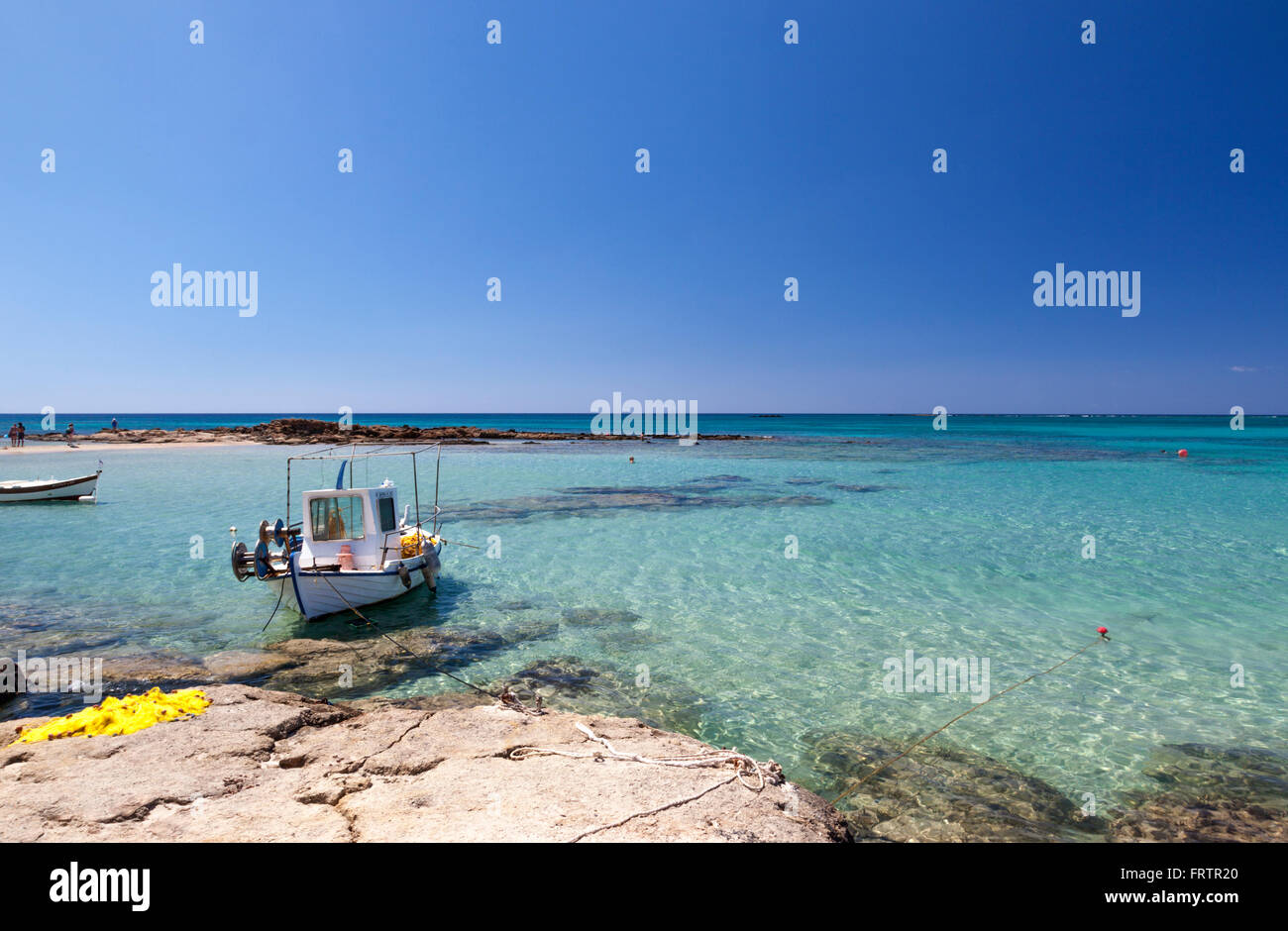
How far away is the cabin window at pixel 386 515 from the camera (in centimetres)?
1448

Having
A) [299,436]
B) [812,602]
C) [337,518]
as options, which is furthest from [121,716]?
[299,436]

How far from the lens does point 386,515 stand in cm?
1470

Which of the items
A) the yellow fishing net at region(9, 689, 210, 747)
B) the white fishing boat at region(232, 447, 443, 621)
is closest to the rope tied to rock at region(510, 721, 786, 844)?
the yellow fishing net at region(9, 689, 210, 747)

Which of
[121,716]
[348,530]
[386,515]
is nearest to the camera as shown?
[121,716]

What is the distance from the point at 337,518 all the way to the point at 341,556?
95cm

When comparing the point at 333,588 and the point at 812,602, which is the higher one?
the point at 333,588

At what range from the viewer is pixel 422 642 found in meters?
11.7

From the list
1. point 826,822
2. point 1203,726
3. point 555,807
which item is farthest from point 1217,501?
point 555,807

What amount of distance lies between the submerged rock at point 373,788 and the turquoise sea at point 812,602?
2112 millimetres

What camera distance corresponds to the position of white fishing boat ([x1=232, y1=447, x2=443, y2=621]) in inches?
500

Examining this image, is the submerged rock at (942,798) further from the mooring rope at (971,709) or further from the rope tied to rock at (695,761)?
the rope tied to rock at (695,761)

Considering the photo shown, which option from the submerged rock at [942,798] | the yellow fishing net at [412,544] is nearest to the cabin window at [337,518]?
the yellow fishing net at [412,544]

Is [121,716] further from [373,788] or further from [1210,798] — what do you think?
[1210,798]
